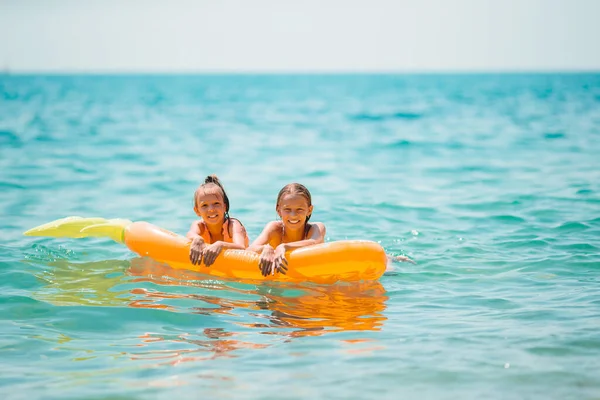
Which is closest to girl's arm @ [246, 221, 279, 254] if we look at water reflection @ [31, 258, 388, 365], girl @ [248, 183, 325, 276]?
girl @ [248, 183, 325, 276]

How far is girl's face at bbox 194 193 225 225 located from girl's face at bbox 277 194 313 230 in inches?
19.9

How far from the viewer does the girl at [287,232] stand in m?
5.25

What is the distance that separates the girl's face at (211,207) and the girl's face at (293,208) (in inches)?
19.9

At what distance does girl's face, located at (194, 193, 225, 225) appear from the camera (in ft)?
19.0

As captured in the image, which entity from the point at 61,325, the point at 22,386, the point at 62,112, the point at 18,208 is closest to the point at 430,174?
the point at 18,208

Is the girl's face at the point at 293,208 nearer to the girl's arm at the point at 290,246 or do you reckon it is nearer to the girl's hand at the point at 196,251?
the girl's arm at the point at 290,246

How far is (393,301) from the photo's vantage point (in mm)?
5262

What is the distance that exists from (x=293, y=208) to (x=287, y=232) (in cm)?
36

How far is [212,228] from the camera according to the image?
19.9ft

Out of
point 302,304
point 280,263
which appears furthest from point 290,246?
point 302,304

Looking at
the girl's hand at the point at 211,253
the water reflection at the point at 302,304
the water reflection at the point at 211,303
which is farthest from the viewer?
the girl's hand at the point at 211,253

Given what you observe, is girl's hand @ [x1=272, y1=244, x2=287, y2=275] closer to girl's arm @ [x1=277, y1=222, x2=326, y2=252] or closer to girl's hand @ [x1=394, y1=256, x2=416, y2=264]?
girl's arm @ [x1=277, y1=222, x2=326, y2=252]

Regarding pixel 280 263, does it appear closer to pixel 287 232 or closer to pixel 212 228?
pixel 287 232

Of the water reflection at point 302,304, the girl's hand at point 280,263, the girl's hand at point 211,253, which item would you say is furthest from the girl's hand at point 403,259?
the girl's hand at point 211,253
